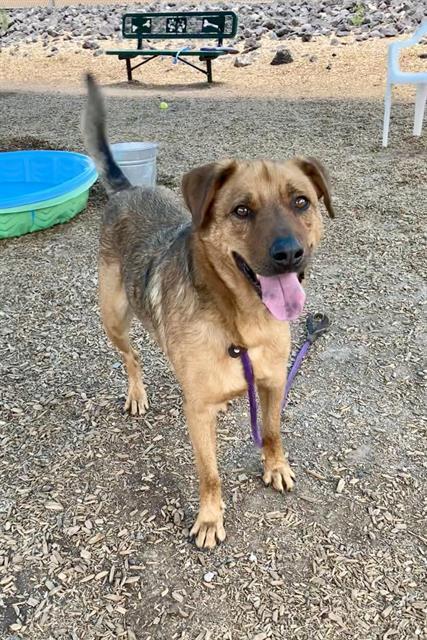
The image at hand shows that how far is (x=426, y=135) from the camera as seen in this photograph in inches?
337

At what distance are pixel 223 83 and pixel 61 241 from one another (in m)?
8.66

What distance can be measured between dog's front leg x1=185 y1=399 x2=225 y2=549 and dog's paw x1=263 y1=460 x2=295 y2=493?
0.32 metres

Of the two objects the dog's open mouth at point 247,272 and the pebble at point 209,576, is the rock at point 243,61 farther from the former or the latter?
the pebble at point 209,576

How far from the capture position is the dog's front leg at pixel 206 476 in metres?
2.79

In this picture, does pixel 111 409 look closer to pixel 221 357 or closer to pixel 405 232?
pixel 221 357

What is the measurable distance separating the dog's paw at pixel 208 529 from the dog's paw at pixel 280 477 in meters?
0.37

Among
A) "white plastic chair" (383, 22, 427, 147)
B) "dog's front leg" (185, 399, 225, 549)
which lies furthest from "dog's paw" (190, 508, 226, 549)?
"white plastic chair" (383, 22, 427, 147)

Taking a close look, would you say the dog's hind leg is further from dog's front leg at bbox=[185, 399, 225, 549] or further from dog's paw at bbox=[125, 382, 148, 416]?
dog's front leg at bbox=[185, 399, 225, 549]

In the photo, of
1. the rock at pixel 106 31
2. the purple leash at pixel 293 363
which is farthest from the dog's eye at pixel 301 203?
the rock at pixel 106 31

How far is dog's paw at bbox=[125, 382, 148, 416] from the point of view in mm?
3809

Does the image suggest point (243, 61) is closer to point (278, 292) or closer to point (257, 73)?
point (257, 73)

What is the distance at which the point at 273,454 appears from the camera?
10.6 ft

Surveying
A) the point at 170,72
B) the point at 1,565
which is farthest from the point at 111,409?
the point at 170,72

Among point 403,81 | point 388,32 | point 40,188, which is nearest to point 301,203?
point 40,188
